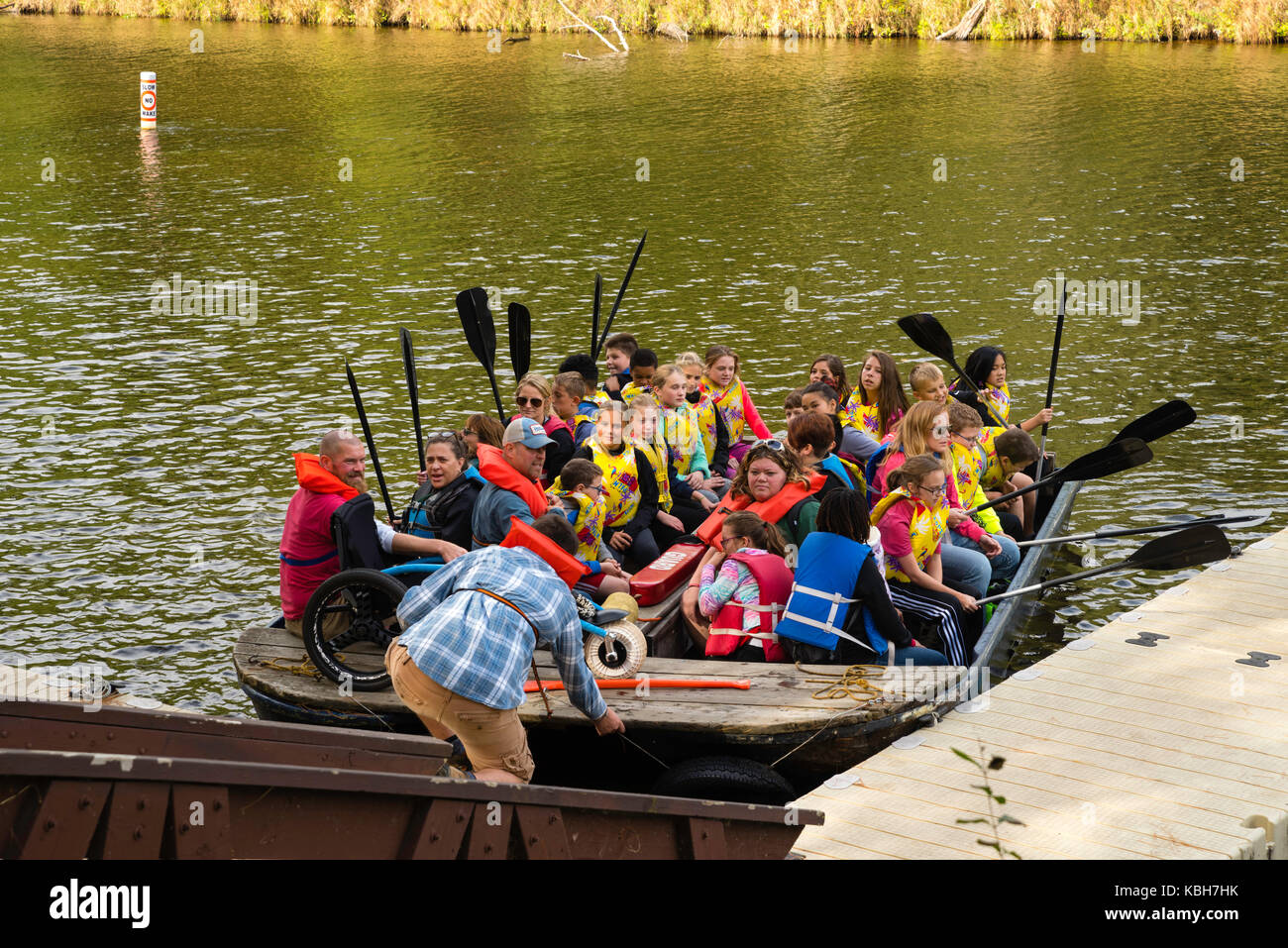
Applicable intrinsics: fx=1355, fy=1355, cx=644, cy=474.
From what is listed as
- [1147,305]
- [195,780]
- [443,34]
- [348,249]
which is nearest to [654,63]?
[443,34]

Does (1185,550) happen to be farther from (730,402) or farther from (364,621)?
(364,621)

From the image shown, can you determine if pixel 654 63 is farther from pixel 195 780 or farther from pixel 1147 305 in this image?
pixel 195 780

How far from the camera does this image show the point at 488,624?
531cm

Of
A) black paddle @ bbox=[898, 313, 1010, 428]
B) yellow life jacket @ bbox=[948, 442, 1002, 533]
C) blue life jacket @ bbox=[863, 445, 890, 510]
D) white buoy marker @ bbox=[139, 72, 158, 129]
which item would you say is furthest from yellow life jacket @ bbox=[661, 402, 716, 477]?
white buoy marker @ bbox=[139, 72, 158, 129]

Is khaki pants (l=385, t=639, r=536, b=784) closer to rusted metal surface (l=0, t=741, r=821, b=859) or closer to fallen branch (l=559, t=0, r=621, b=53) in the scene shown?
rusted metal surface (l=0, t=741, r=821, b=859)

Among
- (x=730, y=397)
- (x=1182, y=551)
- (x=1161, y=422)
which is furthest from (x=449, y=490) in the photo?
(x=1161, y=422)

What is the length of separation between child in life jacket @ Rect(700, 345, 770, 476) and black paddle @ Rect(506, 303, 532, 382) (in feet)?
5.83

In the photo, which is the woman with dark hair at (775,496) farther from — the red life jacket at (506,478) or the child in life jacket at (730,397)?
the child in life jacket at (730,397)

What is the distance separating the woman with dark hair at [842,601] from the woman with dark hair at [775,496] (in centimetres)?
75

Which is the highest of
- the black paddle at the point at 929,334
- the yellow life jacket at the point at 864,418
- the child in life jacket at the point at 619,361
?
the black paddle at the point at 929,334

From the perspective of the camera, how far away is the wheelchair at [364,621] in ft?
22.3

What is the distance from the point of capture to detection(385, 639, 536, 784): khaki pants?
543cm

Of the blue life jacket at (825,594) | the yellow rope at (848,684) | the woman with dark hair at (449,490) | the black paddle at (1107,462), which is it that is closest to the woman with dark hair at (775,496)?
the blue life jacket at (825,594)

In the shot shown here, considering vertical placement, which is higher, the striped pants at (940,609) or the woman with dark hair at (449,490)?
the woman with dark hair at (449,490)
